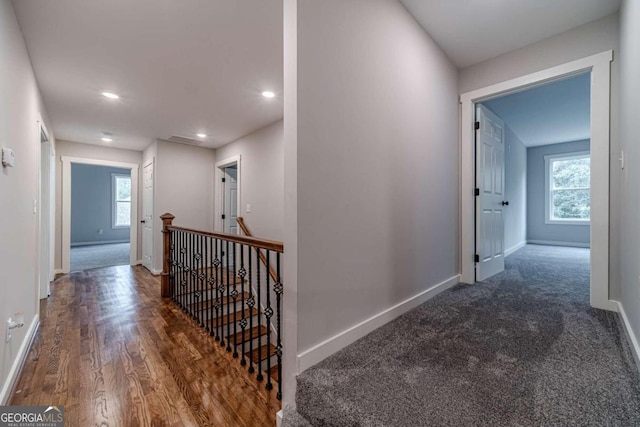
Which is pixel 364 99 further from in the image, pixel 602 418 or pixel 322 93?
pixel 602 418

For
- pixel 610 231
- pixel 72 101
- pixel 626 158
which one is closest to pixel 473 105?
pixel 626 158

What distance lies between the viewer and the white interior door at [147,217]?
501cm

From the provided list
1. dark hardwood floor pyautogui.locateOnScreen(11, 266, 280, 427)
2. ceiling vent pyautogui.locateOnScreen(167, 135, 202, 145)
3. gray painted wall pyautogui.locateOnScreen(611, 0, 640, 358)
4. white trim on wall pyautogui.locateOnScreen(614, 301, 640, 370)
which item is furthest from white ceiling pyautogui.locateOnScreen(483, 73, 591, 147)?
ceiling vent pyautogui.locateOnScreen(167, 135, 202, 145)

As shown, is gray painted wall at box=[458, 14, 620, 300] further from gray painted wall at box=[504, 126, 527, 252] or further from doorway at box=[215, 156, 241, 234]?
doorway at box=[215, 156, 241, 234]

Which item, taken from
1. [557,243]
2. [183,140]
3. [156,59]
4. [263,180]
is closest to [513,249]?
[557,243]

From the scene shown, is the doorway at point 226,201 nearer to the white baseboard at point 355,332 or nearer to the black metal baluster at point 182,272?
the black metal baluster at point 182,272

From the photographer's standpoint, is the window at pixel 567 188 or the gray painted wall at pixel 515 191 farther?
the window at pixel 567 188

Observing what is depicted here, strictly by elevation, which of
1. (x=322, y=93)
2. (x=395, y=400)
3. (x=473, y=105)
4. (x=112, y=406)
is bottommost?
(x=112, y=406)

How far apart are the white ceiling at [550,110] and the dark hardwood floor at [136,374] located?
3.97 metres

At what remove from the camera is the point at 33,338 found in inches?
93.8

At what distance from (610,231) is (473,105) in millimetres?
1635

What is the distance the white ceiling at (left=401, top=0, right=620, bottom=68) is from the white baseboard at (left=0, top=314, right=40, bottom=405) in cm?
367

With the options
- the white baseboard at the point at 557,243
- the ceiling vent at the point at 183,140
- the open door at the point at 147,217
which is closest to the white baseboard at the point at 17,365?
the open door at the point at 147,217

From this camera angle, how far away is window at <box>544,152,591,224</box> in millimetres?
5996
